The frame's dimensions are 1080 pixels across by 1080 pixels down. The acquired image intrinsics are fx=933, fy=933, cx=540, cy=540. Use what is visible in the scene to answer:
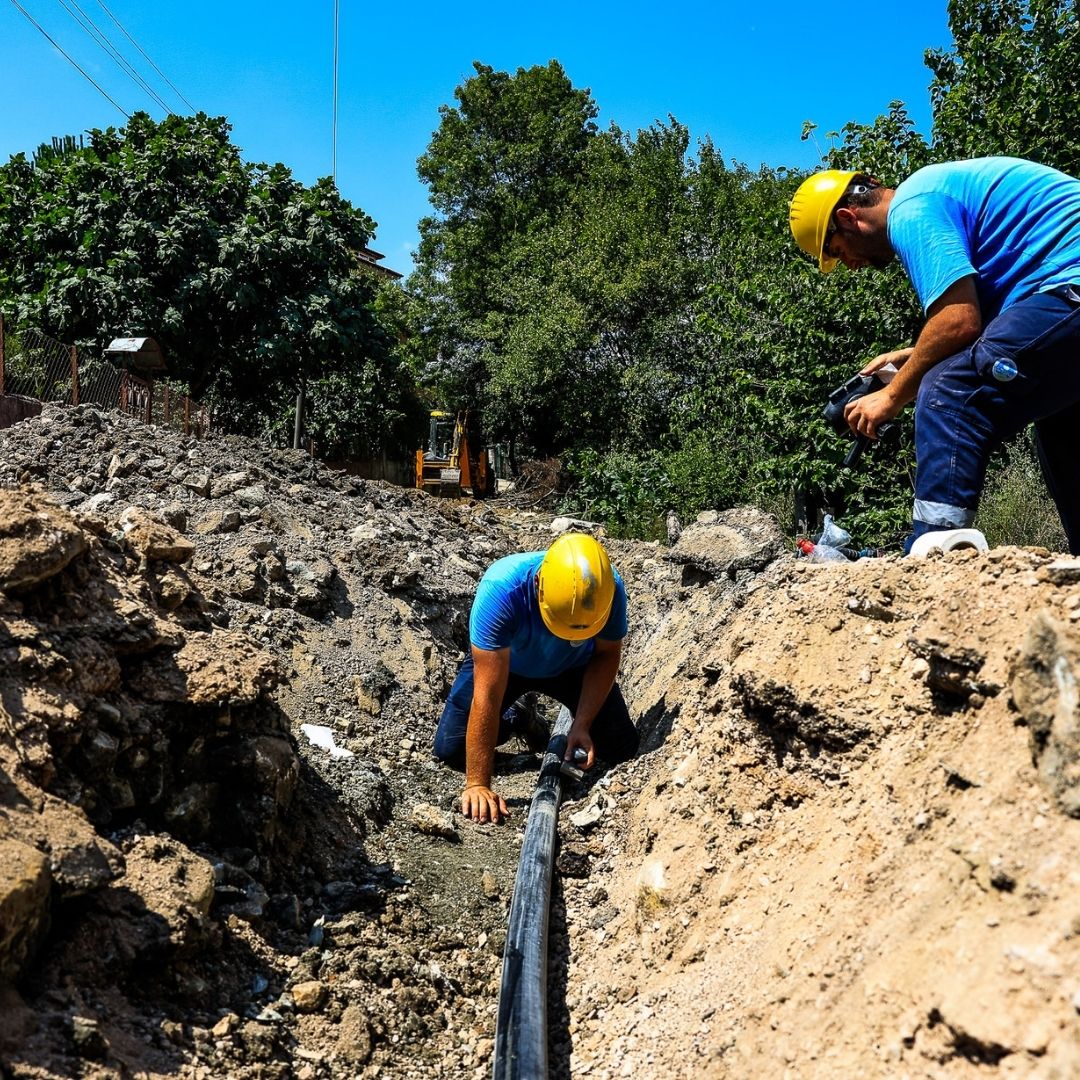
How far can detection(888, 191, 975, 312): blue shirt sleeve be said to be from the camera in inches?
112

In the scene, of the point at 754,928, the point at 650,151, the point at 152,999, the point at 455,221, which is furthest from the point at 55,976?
the point at 455,221

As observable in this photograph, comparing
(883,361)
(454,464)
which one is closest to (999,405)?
(883,361)

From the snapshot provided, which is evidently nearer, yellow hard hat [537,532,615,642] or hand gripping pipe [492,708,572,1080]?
hand gripping pipe [492,708,572,1080]

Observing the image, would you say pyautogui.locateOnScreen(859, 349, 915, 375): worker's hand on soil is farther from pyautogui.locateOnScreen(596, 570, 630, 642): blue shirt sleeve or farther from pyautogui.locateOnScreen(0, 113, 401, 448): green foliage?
pyautogui.locateOnScreen(0, 113, 401, 448): green foliage

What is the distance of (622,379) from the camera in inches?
716

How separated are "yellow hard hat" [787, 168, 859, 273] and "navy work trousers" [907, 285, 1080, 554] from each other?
2.05ft

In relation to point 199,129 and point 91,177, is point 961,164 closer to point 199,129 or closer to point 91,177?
point 91,177

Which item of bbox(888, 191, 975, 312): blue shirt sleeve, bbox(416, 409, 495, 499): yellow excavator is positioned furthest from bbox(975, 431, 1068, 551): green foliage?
bbox(416, 409, 495, 499): yellow excavator

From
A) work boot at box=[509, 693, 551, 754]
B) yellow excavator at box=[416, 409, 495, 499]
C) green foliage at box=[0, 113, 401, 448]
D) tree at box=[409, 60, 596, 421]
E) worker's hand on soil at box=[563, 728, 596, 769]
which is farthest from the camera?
tree at box=[409, 60, 596, 421]

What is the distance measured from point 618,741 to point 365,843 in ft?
4.68

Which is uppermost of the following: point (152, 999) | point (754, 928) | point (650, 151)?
point (650, 151)

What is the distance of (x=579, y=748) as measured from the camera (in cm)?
433

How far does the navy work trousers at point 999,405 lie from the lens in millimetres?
2729

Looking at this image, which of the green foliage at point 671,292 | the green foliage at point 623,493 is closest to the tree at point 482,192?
Answer: the green foliage at point 671,292
